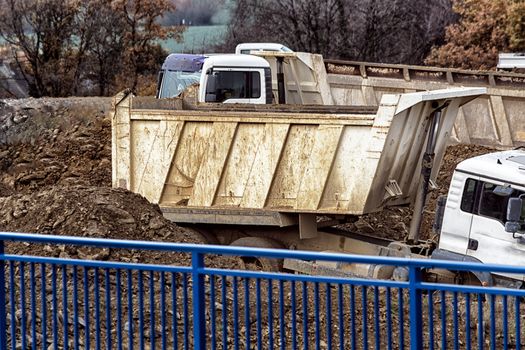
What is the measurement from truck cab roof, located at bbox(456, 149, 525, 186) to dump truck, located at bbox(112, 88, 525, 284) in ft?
5.12

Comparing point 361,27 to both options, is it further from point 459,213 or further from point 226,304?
point 226,304

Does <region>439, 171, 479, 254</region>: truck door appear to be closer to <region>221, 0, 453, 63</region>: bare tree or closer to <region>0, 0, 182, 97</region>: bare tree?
<region>221, 0, 453, 63</region>: bare tree

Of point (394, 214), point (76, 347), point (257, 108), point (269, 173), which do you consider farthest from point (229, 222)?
point (76, 347)

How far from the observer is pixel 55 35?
103ft

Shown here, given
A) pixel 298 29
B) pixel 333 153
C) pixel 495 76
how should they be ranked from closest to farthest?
1. pixel 333 153
2. pixel 495 76
3. pixel 298 29

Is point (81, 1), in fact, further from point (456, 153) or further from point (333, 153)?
point (333, 153)

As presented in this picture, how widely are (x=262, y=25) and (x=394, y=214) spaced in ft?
51.8

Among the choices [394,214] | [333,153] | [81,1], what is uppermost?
[81,1]

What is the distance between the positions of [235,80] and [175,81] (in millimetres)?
3218

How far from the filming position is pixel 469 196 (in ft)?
38.9

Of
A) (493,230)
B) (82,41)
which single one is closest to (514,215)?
(493,230)

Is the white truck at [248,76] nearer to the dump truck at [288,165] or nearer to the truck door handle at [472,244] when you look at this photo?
the dump truck at [288,165]

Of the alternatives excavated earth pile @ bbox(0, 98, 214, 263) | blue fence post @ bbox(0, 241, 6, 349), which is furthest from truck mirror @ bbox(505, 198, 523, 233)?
blue fence post @ bbox(0, 241, 6, 349)

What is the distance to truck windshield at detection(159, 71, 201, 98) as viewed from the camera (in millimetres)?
21266
